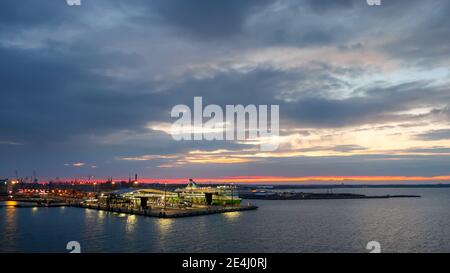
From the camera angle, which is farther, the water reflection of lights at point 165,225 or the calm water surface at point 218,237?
the water reflection of lights at point 165,225

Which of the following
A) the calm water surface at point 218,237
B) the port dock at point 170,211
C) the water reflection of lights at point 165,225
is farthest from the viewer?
the port dock at point 170,211

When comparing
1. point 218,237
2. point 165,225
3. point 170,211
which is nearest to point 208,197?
point 170,211

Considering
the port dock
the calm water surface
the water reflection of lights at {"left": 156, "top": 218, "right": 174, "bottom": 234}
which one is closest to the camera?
the calm water surface

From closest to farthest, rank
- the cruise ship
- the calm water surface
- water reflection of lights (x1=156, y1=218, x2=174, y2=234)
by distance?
the calm water surface
water reflection of lights (x1=156, y1=218, x2=174, y2=234)
the cruise ship

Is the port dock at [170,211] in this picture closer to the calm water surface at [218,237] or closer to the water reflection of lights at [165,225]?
the water reflection of lights at [165,225]

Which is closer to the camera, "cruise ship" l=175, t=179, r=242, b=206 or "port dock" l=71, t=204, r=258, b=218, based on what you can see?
"port dock" l=71, t=204, r=258, b=218

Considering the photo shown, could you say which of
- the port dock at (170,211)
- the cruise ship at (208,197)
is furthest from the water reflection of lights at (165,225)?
the cruise ship at (208,197)

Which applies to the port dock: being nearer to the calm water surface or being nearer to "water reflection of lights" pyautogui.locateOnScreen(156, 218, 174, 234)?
"water reflection of lights" pyautogui.locateOnScreen(156, 218, 174, 234)

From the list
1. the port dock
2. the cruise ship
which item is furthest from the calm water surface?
the cruise ship

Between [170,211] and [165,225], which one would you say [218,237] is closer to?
[165,225]

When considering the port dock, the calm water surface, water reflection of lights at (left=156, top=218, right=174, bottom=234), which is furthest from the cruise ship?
the calm water surface
